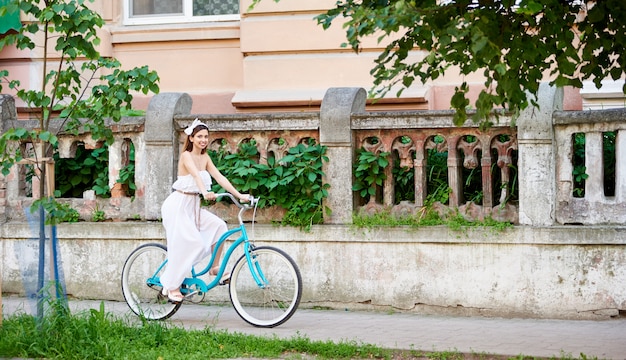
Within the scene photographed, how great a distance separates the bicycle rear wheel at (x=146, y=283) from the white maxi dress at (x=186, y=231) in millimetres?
285

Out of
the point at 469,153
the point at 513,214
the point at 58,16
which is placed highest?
the point at 58,16

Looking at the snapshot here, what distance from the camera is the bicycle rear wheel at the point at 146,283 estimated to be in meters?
9.23

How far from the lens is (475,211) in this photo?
31.3 ft

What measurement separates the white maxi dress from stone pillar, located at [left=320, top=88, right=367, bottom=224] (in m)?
1.33

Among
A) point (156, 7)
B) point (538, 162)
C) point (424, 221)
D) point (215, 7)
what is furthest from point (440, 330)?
point (156, 7)

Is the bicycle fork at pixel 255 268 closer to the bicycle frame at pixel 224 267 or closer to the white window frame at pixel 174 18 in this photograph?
the bicycle frame at pixel 224 267

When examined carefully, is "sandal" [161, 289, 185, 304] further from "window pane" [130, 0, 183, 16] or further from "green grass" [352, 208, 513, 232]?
"window pane" [130, 0, 183, 16]

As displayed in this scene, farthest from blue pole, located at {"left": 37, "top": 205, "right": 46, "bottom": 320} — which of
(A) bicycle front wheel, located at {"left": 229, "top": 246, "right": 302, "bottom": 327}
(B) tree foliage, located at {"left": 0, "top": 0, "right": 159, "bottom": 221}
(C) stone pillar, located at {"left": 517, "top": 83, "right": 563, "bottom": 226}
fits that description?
(C) stone pillar, located at {"left": 517, "top": 83, "right": 563, "bottom": 226}

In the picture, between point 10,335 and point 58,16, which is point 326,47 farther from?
point 10,335

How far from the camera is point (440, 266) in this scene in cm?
944

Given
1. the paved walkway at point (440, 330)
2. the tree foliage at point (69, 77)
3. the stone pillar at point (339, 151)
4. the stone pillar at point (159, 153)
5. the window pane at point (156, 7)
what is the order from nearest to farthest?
1. the paved walkway at point (440, 330)
2. the tree foliage at point (69, 77)
3. the stone pillar at point (339, 151)
4. the stone pillar at point (159, 153)
5. the window pane at point (156, 7)

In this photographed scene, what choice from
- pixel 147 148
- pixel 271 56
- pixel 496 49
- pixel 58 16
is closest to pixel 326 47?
pixel 271 56

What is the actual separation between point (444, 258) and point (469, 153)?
41.2 inches

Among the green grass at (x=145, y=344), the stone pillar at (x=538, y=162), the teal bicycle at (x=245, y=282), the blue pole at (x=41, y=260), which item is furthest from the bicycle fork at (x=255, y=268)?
the stone pillar at (x=538, y=162)
